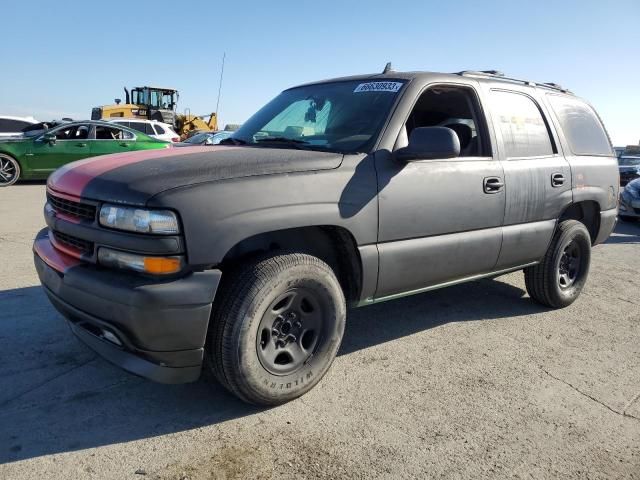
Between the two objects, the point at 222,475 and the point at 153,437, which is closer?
the point at 222,475

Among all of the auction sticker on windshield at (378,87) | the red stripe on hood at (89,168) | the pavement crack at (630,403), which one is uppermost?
the auction sticker on windshield at (378,87)

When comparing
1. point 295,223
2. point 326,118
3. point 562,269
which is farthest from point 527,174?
point 295,223

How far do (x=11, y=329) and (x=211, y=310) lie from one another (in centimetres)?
201

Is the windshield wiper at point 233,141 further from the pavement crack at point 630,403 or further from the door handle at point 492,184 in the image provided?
the pavement crack at point 630,403

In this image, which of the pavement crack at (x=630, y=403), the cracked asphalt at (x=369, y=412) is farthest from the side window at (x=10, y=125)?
the pavement crack at (x=630, y=403)

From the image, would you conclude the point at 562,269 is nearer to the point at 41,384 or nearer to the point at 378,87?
the point at 378,87

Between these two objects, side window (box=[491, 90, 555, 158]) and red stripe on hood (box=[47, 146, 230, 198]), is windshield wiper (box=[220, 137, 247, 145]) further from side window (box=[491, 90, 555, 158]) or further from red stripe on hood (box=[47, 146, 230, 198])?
side window (box=[491, 90, 555, 158])

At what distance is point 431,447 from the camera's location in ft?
7.91

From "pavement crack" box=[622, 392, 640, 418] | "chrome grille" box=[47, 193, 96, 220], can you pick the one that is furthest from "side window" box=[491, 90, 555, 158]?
"chrome grille" box=[47, 193, 96, 220]

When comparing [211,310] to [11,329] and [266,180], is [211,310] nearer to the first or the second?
[266,180]

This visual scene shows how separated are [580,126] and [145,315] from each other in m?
4.14

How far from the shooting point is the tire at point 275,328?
2441mm

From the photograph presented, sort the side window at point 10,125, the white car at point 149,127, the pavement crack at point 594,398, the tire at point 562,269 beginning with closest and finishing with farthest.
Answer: the pavement crack at point 594,398
the tire at point 562,269
the side window at point 10,125
the white car at point 149,127

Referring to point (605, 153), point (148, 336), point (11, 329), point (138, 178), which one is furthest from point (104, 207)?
point (605, 153)
